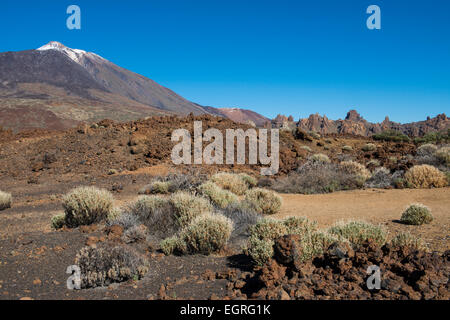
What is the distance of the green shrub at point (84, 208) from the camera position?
700 centimetres

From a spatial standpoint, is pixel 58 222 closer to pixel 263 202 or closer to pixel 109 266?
pixel 109 266

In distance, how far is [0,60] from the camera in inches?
4766

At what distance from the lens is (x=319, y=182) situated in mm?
11930

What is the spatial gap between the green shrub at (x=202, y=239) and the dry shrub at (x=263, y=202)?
2978mm

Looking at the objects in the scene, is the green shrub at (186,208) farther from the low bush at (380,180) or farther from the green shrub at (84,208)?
the low bush at (380,180)

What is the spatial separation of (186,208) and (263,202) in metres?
2.71

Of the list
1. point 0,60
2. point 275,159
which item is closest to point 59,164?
point 275,159

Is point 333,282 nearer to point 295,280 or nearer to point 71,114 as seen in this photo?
point 295,280

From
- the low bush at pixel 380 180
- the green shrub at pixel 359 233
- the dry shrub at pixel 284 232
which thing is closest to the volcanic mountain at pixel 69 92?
the low bush at pixel 380 180

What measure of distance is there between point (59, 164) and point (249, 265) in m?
17.0

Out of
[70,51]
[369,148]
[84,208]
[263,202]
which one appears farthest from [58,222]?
[70,51]

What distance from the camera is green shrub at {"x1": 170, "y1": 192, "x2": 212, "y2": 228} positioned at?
646 cm

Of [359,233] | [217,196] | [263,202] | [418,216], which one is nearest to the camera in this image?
[359,233]

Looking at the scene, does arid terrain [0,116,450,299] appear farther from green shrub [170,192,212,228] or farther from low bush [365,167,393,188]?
green shrub [170,192,212,228]
